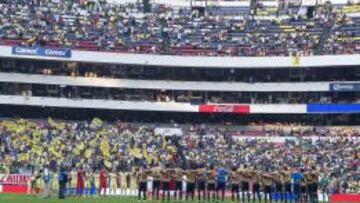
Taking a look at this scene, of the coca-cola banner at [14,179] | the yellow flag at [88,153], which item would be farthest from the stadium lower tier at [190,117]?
the coca-cola banner at [14,179]

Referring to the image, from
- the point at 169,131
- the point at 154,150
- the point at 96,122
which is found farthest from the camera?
the point at 169,131

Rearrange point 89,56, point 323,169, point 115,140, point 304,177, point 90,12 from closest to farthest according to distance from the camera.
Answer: point 304,177, point 323,169, point 115,140, point 89,56, point 90,12

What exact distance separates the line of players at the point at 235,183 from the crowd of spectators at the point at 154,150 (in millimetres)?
14339

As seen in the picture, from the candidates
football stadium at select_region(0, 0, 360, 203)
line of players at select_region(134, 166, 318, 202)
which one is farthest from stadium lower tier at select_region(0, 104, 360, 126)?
line of players at select_region(134, 166, 318, 202)

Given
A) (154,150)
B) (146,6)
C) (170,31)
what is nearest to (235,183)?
(154,150)

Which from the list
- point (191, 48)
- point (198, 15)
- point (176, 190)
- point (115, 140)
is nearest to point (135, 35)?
point (191, 48)

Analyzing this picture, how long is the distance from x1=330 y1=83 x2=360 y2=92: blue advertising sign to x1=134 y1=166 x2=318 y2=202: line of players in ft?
116

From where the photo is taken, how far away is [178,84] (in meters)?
83.4

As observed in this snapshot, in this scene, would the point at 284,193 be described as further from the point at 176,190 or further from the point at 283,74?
the point at 283,74

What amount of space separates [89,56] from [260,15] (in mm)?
20719

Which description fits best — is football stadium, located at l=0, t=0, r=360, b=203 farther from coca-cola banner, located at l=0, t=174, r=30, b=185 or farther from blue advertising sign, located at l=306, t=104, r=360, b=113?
coca-cola banner, located at l=0, t=174, r=30, b=185

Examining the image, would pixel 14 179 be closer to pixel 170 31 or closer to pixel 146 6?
pixel 170 31

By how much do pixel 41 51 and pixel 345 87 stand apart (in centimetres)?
2556

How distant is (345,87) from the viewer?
8069 cm
